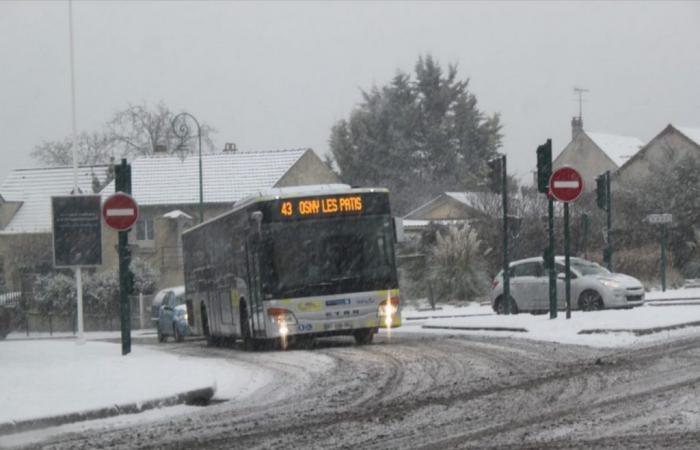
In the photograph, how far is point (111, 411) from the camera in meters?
12.6

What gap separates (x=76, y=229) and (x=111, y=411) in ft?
31.4

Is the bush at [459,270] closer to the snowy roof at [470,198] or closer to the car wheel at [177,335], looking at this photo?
the snowy roof at [470,198]

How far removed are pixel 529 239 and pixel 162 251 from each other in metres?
21.1

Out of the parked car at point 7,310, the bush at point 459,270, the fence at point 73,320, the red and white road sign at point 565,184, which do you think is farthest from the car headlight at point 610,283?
the fence at point 73,320

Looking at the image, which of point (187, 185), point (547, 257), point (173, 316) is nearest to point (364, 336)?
point (547, 257)

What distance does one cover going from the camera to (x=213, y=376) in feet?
50.6

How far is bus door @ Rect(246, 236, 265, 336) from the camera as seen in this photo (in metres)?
22.0

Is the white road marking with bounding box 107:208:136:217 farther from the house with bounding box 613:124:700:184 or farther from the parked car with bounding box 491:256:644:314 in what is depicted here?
the house with bounding box 613:124:700:184

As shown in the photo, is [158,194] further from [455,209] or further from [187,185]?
[455,209]

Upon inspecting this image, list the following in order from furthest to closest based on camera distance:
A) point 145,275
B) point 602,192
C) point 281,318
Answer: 1. point 145,275
2. point 602,192
3. point 281,318

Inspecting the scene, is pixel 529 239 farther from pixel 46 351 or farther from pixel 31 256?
pixel 46 351

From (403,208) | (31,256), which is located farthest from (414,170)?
(31,256)

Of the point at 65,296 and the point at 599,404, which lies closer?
the point at 599,404

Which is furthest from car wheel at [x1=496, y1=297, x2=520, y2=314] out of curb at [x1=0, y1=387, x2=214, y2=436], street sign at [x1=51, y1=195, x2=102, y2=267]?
curb at [x1=0, y1=387, x2=214, y2=436]
